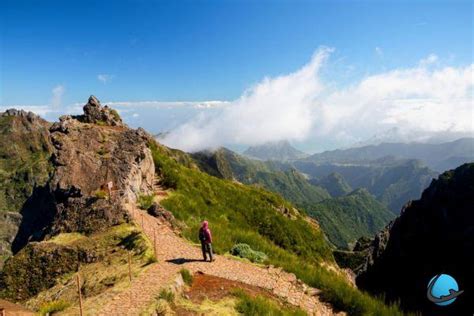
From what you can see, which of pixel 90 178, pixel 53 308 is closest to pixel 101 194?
pixel 90 178

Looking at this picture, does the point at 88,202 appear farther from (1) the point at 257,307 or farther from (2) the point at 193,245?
(1) the point at 257,307

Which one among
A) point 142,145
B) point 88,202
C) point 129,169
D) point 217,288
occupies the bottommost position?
point 217,288

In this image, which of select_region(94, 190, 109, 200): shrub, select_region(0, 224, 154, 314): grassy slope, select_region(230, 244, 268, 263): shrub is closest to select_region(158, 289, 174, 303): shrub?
select_region(0, 224, 154, 314): grassy slope

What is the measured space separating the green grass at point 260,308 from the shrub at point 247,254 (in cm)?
635

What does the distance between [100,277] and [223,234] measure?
1004 centimetres

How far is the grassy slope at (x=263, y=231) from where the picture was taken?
16.3 metres

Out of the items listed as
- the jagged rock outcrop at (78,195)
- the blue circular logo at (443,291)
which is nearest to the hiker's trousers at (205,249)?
the jagged rock outcrop at (78,195)

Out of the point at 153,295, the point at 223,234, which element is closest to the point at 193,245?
the point at 223,234

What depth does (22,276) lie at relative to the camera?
19.8m

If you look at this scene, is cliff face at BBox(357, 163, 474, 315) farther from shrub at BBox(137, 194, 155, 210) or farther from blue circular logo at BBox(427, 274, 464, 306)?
blue circular logo at BBox(427, 274, 464, 306)

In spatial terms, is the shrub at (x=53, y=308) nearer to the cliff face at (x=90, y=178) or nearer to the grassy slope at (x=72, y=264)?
the grassy slope at (x=72, y=264)

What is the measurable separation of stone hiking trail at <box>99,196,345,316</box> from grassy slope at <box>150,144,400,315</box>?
875 mm

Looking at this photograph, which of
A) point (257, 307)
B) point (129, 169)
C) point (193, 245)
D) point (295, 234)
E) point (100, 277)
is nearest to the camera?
point (257, 307)

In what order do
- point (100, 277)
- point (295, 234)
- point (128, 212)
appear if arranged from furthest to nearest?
point (295, 234) < point (128, 212) < point (100, 277)
